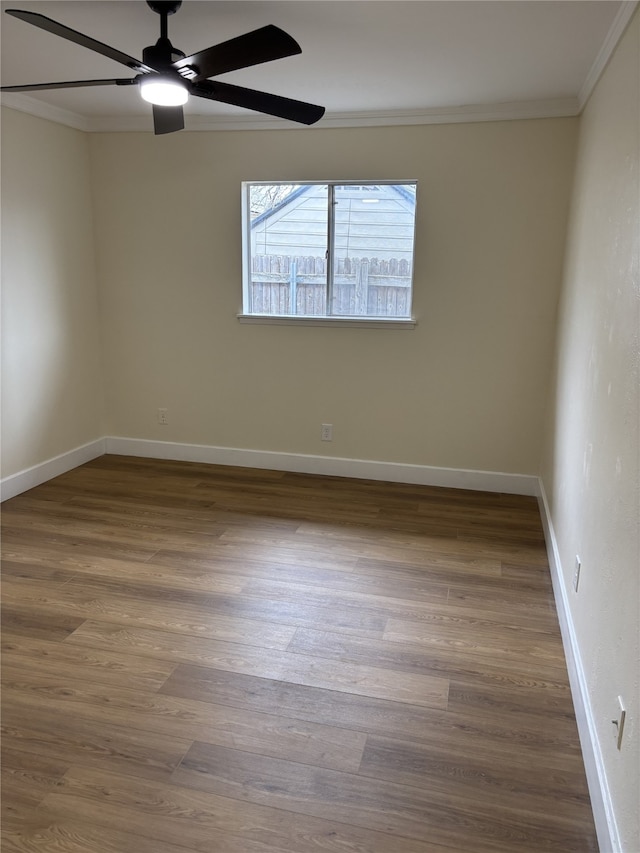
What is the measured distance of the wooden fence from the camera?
13.4 ft

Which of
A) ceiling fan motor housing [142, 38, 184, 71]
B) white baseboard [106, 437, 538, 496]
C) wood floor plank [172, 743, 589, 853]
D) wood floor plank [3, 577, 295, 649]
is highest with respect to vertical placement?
ceiling fan motor housing [142, 38, 184, 71]

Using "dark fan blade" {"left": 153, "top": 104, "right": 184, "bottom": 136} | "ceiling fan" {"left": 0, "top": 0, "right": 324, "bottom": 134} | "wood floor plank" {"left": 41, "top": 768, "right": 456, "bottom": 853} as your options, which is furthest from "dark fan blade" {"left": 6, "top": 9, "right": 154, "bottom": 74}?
"wood floor plank" {"left": 41, "top": 768, "right": 456, "bottom": 853}

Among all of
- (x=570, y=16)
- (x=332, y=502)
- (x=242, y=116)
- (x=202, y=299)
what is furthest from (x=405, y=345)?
(x=570, y=16)

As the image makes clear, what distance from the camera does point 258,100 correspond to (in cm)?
244

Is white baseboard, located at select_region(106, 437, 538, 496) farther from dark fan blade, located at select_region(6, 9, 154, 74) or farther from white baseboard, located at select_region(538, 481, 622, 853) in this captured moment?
dark fan blade, located at select_region(6, 9, 154, 74)

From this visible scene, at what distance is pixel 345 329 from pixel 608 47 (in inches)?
83.7

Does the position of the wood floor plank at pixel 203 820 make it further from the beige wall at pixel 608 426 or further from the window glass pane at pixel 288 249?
the window glass pane at pixel 288 249

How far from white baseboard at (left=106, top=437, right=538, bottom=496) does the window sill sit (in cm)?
94

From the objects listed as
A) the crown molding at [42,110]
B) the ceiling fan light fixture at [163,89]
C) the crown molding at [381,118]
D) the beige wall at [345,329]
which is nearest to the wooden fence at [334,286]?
the beige wall at [345,329]

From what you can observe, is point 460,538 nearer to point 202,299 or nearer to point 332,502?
point 332,502

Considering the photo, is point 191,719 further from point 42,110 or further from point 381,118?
point 42,110

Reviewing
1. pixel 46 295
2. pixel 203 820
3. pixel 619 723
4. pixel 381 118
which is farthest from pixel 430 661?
pixel 46 295

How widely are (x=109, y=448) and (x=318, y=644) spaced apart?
9.71 feet

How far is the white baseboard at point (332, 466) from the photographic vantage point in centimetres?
413
